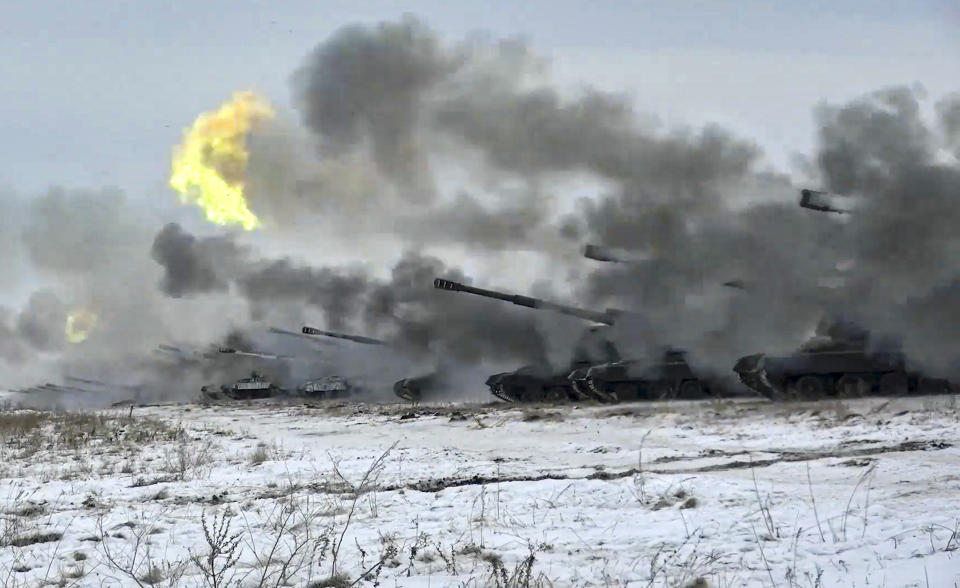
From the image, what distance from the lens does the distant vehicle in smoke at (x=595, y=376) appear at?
92.9 ft

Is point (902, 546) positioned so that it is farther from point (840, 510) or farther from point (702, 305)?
point (702, 305)

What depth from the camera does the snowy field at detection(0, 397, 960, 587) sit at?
20.6 feet

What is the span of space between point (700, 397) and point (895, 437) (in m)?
15.5

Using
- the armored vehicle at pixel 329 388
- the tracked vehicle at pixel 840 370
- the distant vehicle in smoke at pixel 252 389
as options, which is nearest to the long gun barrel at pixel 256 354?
the distant vehicle in smoke at pixel 252 389

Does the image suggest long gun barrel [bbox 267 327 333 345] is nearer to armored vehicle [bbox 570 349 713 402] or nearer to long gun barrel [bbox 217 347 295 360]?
long gun barrel [bbox 217 347 295 360]

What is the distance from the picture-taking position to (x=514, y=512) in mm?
8430

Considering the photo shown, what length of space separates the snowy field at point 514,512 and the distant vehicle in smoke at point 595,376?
12.3 meters

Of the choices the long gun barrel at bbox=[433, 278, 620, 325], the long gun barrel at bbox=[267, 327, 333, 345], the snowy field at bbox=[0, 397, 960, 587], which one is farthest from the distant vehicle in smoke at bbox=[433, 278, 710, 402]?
the long gun barrel at bbox=[267, 327, 333, 345]

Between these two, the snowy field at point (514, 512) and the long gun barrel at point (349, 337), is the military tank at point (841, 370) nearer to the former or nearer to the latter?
the snowy field at point (514, 512)

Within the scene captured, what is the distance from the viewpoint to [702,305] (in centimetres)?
2862

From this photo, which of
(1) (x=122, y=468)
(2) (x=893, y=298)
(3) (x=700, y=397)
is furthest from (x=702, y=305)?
(1) (x=122, y=468)

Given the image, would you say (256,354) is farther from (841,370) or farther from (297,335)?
(841,370)

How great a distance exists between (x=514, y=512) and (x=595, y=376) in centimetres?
2071

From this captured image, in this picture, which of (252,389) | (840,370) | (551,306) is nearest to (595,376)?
(551,306)
